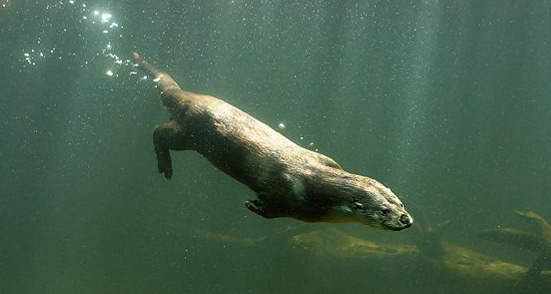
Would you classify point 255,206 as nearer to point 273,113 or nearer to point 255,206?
point 255,206

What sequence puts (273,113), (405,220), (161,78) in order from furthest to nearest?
(273,113)
(161,78)
(405,220)

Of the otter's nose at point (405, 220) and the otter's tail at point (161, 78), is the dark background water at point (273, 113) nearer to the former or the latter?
the otter's tail at point (161, 78)

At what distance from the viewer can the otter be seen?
2984mm

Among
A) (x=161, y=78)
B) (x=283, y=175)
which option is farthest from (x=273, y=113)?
(x=283, y=175)

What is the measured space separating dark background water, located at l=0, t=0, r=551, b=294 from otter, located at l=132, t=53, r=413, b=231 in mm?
8653

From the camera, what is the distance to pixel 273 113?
4834 cm

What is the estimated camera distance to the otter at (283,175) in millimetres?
2984

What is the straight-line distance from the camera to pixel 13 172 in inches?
3078

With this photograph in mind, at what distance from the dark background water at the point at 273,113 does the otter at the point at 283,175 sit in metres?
8.65

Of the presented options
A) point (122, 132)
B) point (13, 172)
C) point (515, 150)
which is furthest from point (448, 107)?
point (13, 172)

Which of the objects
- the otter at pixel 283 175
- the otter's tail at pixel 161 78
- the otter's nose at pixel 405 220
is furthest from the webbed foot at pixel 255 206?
the otter's tail at pixel 161 78

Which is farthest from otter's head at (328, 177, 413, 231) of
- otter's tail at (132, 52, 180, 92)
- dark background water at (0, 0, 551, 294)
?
dark background water at (0, 0, 551, 294)

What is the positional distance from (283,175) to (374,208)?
0.83m

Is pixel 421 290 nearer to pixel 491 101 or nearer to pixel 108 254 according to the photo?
pixel 108 254
